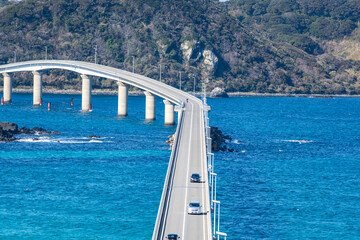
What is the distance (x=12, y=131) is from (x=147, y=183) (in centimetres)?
5117

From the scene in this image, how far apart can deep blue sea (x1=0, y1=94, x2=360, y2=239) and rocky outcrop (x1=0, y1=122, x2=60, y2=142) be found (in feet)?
11.5

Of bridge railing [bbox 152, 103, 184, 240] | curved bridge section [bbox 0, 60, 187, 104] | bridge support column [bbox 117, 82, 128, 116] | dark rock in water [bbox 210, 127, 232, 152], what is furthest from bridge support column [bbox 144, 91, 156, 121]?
bridge railing [bbox 152, 103, 184, 240]

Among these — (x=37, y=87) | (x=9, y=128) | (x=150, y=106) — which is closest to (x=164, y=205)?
(x=9, y=128)

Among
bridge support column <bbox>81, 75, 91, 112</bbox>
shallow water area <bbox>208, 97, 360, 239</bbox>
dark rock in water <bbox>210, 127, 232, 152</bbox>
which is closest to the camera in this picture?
shallow water area <bbox>208, 97, 360, 239</bbox>

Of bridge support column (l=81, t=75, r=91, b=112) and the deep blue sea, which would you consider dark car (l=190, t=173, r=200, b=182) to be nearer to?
the deep blue sea

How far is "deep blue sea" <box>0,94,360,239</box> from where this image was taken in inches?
2429

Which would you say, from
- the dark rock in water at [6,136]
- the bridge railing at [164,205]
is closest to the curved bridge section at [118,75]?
the dark rock in water at [6,136]

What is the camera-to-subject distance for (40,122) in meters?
146

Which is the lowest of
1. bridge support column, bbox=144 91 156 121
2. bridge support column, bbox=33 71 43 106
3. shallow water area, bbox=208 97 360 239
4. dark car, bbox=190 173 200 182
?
shallow water area, bbox=208 97 360 239

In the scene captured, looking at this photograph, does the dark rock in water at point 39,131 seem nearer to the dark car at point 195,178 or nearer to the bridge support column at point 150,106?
the bridge support column at point 150,106

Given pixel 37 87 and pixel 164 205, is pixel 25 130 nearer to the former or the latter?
pixel 37 87

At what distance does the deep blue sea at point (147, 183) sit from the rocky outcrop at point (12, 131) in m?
3.50

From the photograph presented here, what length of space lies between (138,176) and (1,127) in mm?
47200

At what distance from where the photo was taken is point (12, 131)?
122 m
